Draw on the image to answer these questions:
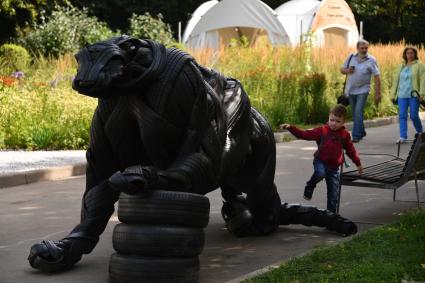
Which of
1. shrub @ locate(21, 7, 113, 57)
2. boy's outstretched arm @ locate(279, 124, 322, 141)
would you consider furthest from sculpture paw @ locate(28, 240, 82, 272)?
shrub @ locate(21, 7, 113, 57)

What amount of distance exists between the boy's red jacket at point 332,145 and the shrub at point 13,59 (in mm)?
14495

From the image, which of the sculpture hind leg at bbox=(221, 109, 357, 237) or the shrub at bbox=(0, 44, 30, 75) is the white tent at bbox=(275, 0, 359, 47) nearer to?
the shrub at bbox=(0, 44, 30, 75)

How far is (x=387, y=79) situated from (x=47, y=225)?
17.2 m

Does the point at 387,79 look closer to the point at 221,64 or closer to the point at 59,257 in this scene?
the point at 221,64

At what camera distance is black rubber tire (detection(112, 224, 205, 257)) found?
609 cm

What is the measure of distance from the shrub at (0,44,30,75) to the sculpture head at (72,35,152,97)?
653 inches

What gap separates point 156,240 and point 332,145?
132 inches

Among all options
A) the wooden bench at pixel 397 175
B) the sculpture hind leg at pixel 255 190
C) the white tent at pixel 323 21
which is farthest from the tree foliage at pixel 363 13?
the sculpture hind leg at pixel 255 190

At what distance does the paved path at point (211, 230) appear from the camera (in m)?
6.95

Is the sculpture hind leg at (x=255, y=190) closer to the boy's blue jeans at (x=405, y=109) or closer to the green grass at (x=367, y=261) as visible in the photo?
the green grass at (x=367, y=261)

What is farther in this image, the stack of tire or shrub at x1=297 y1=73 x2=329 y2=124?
shrub at x1=297 y1=73 x2=329 y2=124

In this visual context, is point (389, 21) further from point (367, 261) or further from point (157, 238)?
point (157, 238)

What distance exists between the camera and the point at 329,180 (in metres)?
9.09

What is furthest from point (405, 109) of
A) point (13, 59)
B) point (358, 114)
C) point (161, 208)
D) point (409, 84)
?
point (13, 59)
